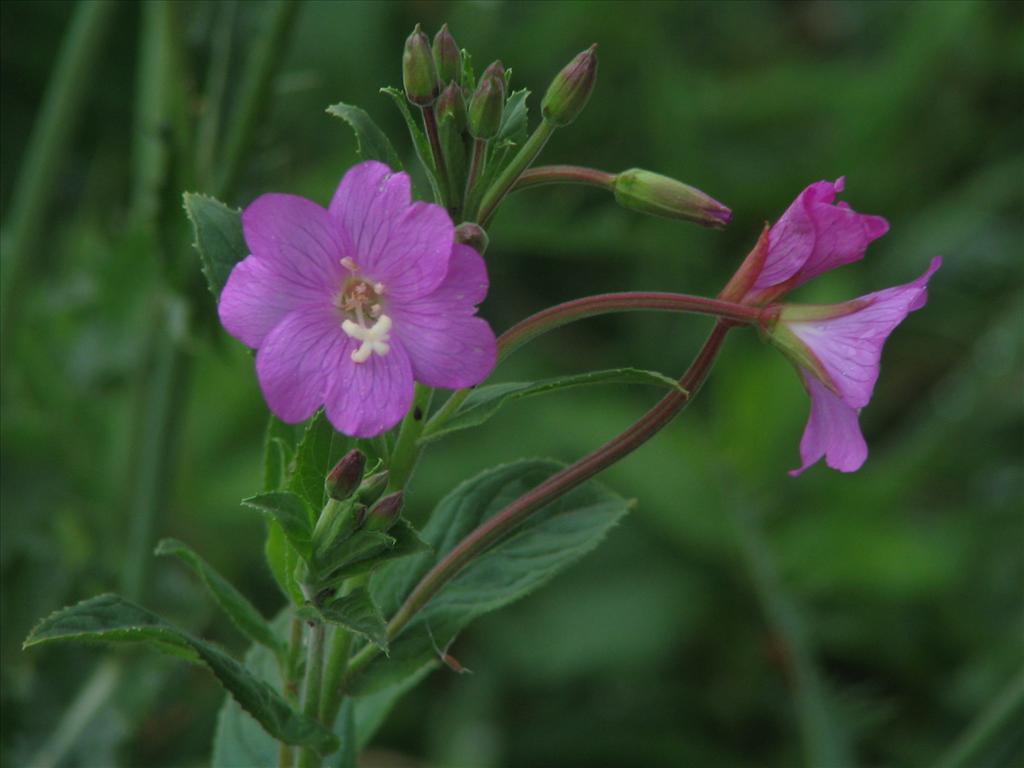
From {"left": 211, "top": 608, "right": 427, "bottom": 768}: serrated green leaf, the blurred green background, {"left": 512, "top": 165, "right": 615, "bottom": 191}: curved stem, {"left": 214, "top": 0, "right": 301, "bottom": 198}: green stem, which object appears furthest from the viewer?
the blurred green background

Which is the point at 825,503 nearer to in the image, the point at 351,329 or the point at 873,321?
the point at 873,321

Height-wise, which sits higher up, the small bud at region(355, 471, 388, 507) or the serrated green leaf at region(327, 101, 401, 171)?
the serrated green leaf at region(327, 101, 401, 171)

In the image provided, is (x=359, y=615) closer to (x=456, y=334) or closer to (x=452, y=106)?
(x=456, y=334)

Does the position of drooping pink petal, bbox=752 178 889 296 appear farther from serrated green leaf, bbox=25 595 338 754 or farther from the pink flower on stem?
serrated green leaf, bbox=25 595 338 754

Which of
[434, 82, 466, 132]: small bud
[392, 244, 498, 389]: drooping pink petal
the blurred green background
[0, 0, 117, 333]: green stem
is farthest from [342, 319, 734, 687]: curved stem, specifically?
[0, 0, 117, 333]: green stem

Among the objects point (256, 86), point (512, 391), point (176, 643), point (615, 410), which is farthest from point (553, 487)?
point (615, 410)

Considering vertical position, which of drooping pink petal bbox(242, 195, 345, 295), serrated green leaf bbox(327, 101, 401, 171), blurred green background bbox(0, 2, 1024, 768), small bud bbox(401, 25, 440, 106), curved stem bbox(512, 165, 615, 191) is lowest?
blurred green background bbox(0, 2, 1024, 768)

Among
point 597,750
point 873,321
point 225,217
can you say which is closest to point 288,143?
point 597,750
